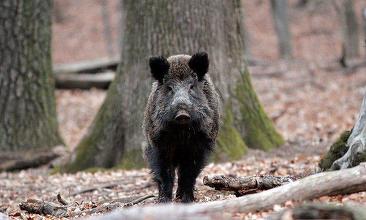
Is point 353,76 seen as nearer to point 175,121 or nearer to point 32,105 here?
point 32,105

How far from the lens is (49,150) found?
500 inches

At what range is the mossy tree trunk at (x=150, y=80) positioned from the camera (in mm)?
10281

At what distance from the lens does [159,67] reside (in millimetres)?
7039

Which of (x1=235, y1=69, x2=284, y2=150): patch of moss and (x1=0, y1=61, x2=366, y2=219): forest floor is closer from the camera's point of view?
(x1=0, y1=61, x2=366, y2=219): forest floor

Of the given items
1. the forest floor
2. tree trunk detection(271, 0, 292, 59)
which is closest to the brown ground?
the forest floor

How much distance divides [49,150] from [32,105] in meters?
0.93

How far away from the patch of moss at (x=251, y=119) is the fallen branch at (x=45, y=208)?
172 inches

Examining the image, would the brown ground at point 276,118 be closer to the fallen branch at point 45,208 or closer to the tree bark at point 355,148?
the fallen branch at point 45,208

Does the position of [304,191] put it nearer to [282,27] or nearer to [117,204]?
[117,204]

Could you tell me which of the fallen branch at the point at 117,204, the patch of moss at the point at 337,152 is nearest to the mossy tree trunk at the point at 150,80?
the fallen branch at the point at 117,204

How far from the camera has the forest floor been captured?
28.2 feet

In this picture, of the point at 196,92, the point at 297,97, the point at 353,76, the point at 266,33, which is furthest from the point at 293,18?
the point at 196,92

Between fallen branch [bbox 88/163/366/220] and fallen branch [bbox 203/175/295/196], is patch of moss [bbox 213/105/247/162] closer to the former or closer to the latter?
fallen branch [bbox 203/175/295/196]

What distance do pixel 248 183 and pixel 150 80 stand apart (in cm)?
409
